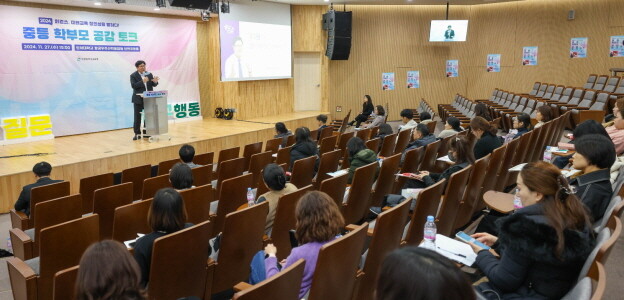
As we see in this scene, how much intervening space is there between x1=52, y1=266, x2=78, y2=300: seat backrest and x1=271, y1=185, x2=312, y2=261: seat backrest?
4.52 feet

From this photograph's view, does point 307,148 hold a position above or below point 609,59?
below

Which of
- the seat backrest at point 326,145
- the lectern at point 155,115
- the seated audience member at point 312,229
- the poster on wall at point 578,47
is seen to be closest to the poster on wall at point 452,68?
the poster on wall at point 578,47

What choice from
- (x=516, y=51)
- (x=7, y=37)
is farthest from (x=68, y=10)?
(x=516, y=51)

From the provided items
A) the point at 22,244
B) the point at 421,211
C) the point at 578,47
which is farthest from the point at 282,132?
the point at 578,47

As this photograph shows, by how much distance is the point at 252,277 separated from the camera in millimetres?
2584

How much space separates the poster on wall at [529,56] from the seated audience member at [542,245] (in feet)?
42.9

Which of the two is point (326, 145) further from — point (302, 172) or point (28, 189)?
point (28, 189)

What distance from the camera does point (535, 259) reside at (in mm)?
2111

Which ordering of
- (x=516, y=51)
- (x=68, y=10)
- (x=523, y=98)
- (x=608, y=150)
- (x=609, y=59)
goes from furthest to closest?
(x=516, y=51) < (x=609, y=59) < (x=523, y=98) < (x=68, y=10) < (x=608, y=150)

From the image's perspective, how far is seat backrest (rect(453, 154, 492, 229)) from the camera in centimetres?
395

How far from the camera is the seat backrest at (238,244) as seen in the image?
292 cm

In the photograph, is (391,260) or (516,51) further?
(516,51)

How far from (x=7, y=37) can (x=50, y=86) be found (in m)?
1.12

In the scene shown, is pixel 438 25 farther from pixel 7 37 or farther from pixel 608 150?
pixel 608 150
